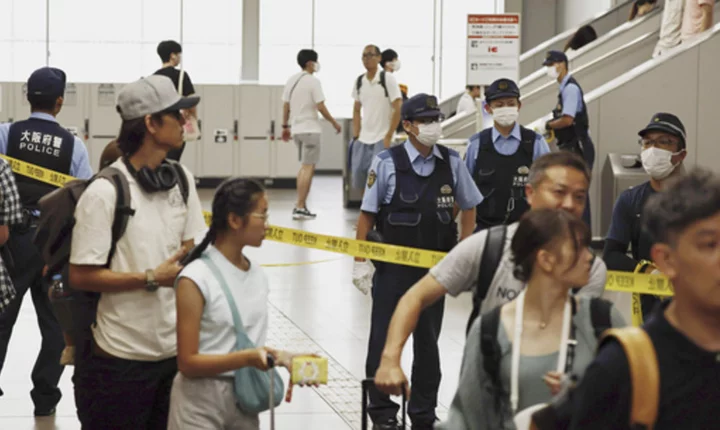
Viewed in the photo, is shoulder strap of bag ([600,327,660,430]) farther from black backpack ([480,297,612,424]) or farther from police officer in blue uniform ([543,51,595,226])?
police officer in blue uniform ([543,51,595,226])

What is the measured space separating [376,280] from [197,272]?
103 inches

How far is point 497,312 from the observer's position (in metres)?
3.15

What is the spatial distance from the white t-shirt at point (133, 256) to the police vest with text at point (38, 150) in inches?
106

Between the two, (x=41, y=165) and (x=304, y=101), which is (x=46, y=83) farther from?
(x=304, y=101)

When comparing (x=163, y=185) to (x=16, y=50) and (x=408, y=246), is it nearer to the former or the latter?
(x=408, y=246)

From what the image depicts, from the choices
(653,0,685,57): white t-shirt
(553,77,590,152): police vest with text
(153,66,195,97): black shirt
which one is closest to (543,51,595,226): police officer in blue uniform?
(553,77,590,152): police vest with text

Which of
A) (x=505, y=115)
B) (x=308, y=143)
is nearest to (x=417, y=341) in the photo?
(x=505, y=115)

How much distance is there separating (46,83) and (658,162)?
3.30m

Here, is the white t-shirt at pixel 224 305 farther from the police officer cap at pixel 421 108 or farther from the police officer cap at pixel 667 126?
the police officer cap at pixel 421 108

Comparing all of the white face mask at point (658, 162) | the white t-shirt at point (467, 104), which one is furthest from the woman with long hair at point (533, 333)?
the white t-shirt at point (467, 104)

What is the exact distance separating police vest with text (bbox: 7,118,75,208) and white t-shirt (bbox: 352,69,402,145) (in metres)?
8.87

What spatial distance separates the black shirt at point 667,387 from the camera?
7.25 feet

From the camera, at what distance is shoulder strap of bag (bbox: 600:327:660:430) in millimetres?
2197

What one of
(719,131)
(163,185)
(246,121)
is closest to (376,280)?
(163,185)
